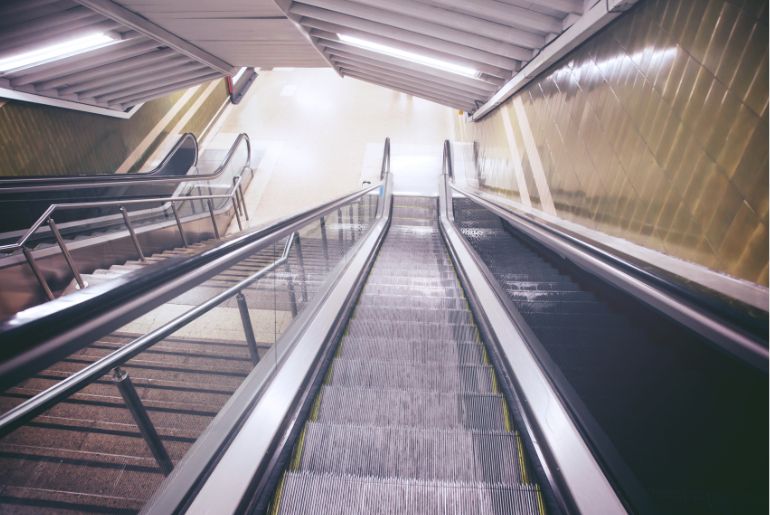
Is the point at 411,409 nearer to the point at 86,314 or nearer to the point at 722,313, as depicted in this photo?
the point at 722,313

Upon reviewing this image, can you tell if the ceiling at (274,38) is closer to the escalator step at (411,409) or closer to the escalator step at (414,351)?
the escalator step at (414,351)

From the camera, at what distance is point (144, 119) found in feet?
26.1

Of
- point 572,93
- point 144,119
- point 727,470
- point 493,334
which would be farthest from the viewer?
point 144,119

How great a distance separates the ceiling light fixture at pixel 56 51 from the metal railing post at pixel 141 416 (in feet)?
18.1

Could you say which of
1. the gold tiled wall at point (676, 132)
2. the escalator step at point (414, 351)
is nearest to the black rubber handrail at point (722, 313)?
the escalator step at point (414, 351)

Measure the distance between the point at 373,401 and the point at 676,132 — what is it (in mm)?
2541

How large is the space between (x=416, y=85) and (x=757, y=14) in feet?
20.5

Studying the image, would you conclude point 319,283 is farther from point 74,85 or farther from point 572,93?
point 74,85

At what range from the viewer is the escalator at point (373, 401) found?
924mm

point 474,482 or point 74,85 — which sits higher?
point 74,85

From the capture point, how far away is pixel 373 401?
146 cm

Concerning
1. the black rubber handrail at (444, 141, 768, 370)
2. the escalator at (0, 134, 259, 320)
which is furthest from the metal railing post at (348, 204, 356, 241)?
the black rubber handrail at (444, 141, 768, 370)

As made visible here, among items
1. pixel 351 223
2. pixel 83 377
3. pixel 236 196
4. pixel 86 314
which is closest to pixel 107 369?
pixel 83 377

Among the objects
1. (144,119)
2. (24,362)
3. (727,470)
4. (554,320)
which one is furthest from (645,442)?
(144,119)
